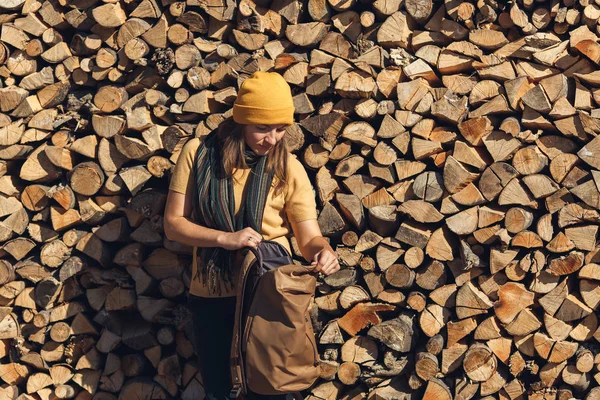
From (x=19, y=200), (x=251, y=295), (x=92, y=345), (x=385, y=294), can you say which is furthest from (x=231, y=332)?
(x=19, y=200)

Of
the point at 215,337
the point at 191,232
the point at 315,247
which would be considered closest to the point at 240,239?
the point at 191,232

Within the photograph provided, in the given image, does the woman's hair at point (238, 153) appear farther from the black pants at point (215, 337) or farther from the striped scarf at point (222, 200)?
the black pants at point (215, 337)

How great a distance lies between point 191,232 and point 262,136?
519 mm

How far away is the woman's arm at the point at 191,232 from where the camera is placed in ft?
12.9

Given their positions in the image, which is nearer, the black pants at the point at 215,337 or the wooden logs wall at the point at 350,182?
the black pants at the point at 215,337

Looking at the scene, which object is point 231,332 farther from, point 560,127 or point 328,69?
point 560,127

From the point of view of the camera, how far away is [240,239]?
154 inches

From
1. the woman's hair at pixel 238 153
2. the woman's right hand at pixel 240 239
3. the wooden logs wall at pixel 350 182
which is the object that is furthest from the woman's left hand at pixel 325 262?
the wooden logs wall at pixel 350 182

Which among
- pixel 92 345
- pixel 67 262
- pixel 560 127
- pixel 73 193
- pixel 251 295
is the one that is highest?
pixel 560 127

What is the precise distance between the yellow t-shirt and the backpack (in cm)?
28

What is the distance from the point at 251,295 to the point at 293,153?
108cm

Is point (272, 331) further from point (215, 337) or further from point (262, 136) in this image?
point (262, 136)

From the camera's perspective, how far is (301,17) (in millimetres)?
4879

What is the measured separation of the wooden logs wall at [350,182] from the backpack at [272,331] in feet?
2.66
